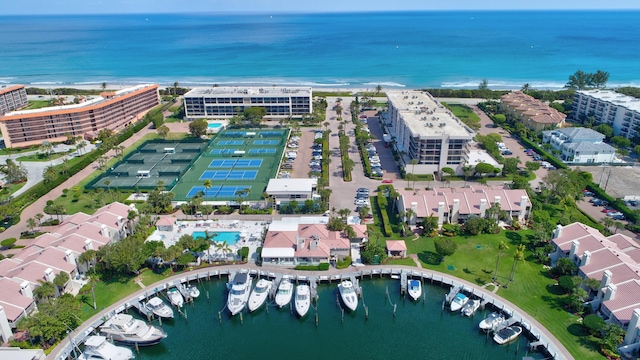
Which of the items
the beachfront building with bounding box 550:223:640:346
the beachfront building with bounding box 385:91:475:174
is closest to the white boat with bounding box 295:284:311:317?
the beachfront building with bounding box 550:223:640:346

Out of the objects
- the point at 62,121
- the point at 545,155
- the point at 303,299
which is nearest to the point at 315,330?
the point at 303,299

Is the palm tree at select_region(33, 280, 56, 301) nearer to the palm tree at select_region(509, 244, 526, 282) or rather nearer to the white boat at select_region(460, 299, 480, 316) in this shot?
the white boat at select_region(460, 299, 480, 316)

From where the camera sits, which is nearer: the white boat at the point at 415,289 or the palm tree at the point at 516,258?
the palm tree at the point at 516,258

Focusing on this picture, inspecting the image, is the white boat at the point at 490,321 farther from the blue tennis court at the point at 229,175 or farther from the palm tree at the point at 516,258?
the blue tennis court at the point at 229,175

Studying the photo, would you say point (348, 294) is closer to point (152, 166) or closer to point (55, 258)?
point (55, 258)

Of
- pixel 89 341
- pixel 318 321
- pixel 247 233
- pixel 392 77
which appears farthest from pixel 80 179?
pixel 392 77

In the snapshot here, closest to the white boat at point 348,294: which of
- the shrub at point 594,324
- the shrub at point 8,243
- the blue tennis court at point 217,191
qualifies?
the shrub at point 594,324
